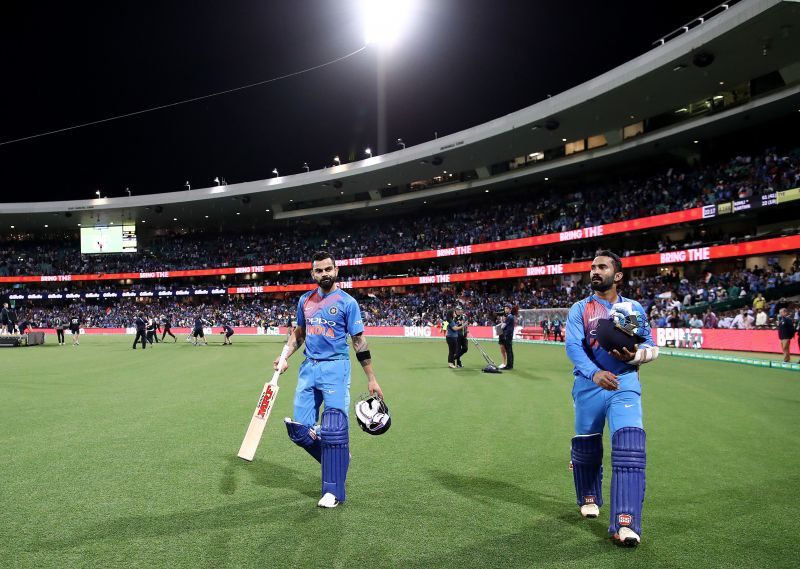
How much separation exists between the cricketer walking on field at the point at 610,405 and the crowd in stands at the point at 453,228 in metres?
30.4

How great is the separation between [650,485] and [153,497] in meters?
4.63

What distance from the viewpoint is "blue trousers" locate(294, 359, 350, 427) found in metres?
4.98

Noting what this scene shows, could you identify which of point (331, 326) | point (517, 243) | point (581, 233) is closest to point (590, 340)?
point (331, 326)

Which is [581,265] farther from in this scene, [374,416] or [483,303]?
[374,416]

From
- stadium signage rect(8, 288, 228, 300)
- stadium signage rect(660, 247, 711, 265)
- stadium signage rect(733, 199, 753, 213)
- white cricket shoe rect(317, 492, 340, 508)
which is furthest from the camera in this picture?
stadium signage rect(8, 288, 228, 300)

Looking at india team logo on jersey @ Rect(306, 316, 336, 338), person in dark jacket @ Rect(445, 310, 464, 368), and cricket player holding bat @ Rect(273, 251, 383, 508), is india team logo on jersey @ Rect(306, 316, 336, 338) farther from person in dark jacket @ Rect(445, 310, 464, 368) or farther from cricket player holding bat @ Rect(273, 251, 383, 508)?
person in dark jacket @ Rect(445, 310, 464, 368)

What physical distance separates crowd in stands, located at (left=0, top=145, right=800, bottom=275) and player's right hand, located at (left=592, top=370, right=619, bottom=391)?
30.9 meters

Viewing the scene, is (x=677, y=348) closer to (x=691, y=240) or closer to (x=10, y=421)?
(x=691, y=240)

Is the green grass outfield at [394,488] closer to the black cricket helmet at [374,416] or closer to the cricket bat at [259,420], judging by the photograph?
the cricket bat at [259,420]

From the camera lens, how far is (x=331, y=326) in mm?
5156

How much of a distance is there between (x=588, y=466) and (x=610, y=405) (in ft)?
1.97

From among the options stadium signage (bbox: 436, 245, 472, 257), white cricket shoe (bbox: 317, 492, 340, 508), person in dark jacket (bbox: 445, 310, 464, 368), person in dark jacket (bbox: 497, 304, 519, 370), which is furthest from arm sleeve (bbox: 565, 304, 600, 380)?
stadium signage (bbox: 436, 245, 472, 257)

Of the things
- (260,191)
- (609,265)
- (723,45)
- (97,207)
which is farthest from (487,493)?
(97,207)

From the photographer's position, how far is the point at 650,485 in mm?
5449
